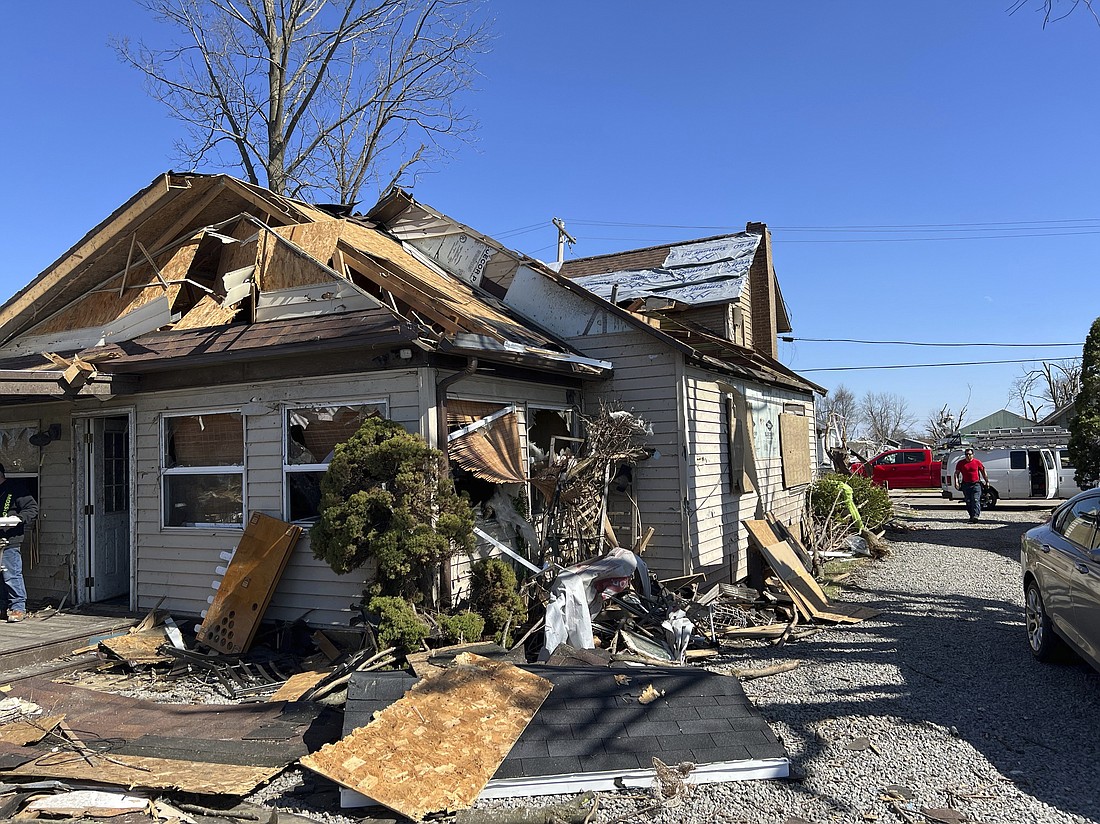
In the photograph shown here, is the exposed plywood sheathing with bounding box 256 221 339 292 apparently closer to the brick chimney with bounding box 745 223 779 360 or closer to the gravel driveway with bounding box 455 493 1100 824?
the gravel driveway with bounding box 455 493 1100 824

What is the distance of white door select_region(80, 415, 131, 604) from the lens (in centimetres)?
927

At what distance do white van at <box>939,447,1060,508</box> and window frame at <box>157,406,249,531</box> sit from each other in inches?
868

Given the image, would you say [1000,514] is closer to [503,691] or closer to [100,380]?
[503,691]

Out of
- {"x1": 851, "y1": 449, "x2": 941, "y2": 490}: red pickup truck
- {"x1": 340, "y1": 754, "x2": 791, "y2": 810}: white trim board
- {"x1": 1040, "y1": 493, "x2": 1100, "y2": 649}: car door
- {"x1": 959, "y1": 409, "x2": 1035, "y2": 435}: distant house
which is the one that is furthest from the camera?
{"x1": 959, "y1": 409, "x2": 1035, "y2": 435}: distant house

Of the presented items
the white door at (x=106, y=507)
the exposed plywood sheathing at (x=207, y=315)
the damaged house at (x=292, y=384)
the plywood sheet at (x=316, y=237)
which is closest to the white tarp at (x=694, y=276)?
the damaged house at (x=292, y=384)

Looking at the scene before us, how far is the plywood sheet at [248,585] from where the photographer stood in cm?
765

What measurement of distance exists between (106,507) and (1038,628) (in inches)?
413

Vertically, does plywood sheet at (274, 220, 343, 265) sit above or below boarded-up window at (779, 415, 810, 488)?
above

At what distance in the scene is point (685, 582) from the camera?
9375 mm

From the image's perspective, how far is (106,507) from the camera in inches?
375

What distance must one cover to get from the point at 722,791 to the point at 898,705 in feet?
7.37

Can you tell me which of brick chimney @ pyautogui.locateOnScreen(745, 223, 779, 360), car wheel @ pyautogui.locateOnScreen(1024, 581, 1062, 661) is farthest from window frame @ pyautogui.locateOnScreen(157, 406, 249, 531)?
brick chimney @ pyautogui.locateOnScreen(745, 223, 779, 360)

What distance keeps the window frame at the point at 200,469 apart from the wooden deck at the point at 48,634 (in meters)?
1.21

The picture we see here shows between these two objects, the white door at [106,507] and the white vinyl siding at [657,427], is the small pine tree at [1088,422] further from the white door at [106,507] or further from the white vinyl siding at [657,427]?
the white door at [106,507]
